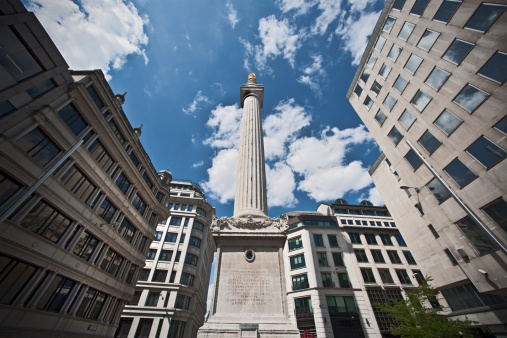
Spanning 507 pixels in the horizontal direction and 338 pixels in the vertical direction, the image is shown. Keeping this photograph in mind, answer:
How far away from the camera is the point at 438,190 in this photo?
66.7ft

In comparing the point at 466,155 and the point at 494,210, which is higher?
the point at 466,155

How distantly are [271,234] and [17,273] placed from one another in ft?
55.0

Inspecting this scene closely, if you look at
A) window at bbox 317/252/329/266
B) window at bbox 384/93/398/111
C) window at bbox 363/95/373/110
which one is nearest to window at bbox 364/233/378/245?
window at bbox 317/252/329/266

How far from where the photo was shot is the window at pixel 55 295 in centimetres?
1569

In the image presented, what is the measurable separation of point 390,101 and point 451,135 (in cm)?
→ 918

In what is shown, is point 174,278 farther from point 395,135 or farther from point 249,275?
point 395,135

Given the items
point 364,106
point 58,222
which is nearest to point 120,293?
point 58,222

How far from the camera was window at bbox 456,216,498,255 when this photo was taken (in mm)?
15898

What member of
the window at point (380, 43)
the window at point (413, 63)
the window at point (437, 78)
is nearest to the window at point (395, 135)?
the window at point (437, 78)

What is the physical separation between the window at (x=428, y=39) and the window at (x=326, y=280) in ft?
106

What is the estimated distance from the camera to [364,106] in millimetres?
31250

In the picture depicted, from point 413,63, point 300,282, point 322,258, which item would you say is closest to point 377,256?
point 322,258

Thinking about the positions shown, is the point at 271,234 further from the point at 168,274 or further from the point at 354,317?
the point at 168,274

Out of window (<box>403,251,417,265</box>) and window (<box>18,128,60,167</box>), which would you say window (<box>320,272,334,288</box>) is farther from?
window (<box>18,128,60,167</box>)
